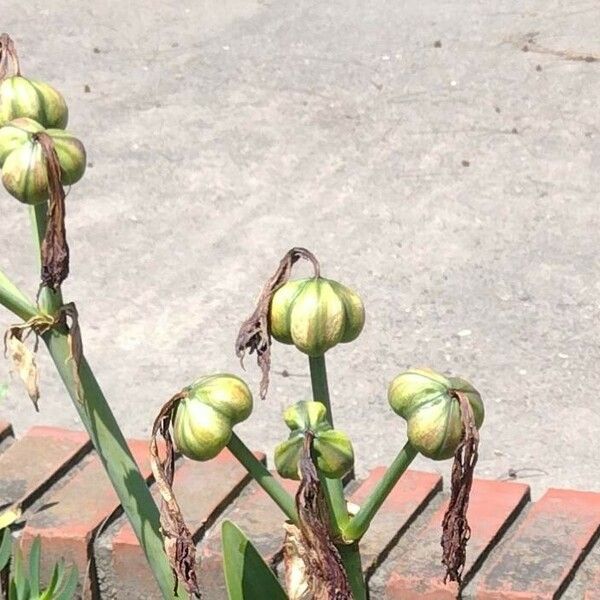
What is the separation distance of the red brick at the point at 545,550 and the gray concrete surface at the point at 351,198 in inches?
34.5

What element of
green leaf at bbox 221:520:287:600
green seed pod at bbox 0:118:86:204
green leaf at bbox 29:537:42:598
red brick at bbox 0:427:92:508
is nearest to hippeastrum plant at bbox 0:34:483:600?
green seed pod at bbox 0:118:86:204

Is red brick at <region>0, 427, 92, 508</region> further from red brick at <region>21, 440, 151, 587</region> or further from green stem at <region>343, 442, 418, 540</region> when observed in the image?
green stem at <region>343, 442, 418, 540</region>

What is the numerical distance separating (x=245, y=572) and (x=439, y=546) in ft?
1.72

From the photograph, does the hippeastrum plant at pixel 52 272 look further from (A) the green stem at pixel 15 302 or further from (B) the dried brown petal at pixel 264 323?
(B) the dried brown petal at pixel 264 323

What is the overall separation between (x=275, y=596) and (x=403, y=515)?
60 centimetres

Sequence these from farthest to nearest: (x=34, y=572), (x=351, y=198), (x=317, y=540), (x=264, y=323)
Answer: (x=351, y=198)
(x=34, y=572)
(x=264, y=323)
(x=317, y=540)

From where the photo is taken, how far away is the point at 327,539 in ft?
2.85

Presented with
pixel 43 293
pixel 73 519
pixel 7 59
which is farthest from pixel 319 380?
pixel 73 519

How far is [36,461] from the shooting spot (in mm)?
2033

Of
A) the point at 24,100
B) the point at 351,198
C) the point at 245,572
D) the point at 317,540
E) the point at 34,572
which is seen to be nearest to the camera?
the point at 317,540

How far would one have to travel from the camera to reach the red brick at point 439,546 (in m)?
1.63

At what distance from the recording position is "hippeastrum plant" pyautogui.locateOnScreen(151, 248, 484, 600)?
34.7 inches

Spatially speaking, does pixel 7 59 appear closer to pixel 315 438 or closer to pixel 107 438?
pixel 107 438

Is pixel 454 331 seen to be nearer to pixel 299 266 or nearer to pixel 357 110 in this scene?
pixel 299 266
